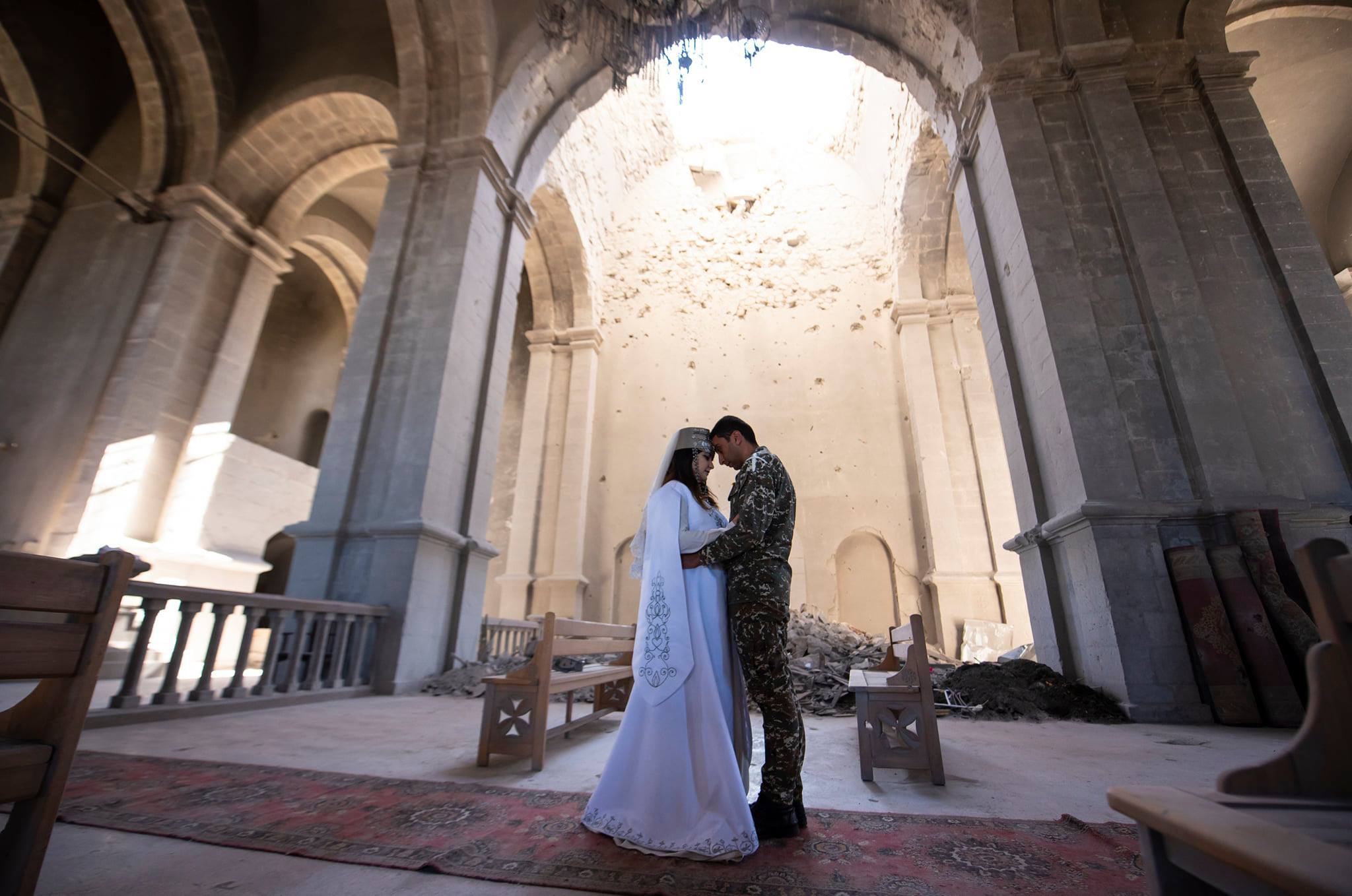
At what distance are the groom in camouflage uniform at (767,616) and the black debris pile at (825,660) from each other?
2.18 metres

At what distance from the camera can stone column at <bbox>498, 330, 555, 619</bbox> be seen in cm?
1108

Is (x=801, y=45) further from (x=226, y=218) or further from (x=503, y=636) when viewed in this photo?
(x=503, y=636)

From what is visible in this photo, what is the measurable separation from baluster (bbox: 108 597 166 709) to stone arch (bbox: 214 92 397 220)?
7706 mm

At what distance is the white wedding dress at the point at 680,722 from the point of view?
1.90m

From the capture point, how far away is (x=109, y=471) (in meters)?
7.84

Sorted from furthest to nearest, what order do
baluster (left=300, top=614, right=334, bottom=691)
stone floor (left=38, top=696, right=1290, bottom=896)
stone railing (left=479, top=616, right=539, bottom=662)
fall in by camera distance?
stone railing (left=479, top=616, right=539, bottom=662) < baluster (left=300, top=614, right=334, bottom=691) < stone floor (left=38, top=696, right=1290, bottom=896)

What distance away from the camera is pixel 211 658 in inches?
172

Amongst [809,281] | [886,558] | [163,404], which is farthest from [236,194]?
[886,558]

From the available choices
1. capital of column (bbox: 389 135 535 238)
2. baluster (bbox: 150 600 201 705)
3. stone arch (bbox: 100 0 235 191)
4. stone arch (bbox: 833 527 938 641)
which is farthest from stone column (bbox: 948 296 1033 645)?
stone arch (bbox: 100 0 235 191)

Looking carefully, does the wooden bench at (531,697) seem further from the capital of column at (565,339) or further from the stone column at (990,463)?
the capital of column at (565,339)

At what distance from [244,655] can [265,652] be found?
643mm

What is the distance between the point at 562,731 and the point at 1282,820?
3385mm

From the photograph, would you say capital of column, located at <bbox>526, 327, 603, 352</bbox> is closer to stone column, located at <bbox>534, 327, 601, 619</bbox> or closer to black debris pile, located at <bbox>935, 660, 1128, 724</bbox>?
stone column, located at <bbox>534, 327, 601, 619</bbox>

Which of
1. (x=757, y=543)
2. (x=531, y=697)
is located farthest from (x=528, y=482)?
(x=757, y=543)
